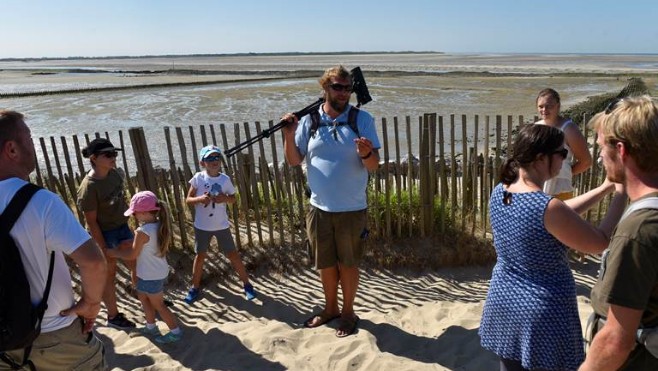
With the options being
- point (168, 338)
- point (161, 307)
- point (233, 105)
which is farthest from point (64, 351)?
point (233, 105)

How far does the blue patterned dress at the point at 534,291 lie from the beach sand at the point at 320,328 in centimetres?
132

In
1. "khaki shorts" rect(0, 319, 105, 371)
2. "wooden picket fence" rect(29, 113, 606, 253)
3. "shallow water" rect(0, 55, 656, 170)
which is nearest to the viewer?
"khaki shorts" rect(0, 319, 105, 371)

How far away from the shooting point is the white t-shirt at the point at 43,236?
192cm

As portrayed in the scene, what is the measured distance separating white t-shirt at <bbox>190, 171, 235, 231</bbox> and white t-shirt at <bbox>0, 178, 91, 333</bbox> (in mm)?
2179

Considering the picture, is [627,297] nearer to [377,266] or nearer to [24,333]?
[24,333]

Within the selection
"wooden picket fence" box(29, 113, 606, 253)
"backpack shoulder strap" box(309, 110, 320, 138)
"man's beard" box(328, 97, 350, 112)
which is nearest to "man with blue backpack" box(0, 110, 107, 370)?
"backpack shoulder strap" box(309, 110, 320, 138)

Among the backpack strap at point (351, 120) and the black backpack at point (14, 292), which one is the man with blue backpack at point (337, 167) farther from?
the black backpack at point (14, 292)

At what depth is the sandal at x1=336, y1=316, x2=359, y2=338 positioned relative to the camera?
3.77 m

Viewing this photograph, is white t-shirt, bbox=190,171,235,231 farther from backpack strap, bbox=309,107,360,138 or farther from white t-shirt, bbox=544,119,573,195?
white t-shirt, bbox=544,119,573,195

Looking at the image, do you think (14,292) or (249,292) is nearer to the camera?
(14,292)

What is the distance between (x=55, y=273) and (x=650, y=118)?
2277 mm

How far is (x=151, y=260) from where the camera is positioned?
360 centimetres

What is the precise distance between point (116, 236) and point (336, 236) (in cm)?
174

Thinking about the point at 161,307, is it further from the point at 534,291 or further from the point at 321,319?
the point at 534,291
